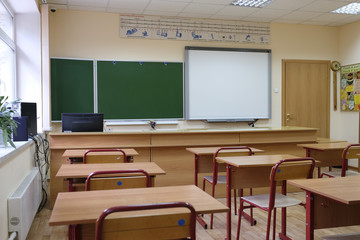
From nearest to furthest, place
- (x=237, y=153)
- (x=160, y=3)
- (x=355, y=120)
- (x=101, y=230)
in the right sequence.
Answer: (x=101, y=230), (x=237, y=153), (x=160, y=3), (x=355, y=120)

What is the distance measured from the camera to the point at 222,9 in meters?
6.04

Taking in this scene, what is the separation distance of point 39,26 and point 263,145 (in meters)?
3.81

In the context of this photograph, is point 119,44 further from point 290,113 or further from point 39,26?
point 290,113

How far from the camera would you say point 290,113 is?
7.18 meters

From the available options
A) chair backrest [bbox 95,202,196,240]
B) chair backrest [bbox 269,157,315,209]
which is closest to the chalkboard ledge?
chair backrest [bbox 269,157,315,209]

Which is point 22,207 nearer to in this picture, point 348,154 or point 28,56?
point 28,56

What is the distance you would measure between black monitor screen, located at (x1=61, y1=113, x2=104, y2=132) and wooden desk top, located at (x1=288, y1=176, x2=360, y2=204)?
290cm

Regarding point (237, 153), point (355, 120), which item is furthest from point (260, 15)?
point (237, 153)

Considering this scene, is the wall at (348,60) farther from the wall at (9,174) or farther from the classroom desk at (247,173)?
the wall at (9,174)

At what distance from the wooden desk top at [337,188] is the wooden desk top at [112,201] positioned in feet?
2.02

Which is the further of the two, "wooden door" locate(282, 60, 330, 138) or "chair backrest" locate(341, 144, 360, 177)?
"wooden door" locate(282, 60, 330, 138)

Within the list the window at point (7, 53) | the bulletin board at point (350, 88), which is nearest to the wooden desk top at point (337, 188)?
the window at point (7, 53)

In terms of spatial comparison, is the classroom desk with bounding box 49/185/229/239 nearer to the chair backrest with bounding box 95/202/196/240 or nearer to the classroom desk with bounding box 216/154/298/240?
the chair backrest with bounding box 95/202/196/240

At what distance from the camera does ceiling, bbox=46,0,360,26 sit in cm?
563
